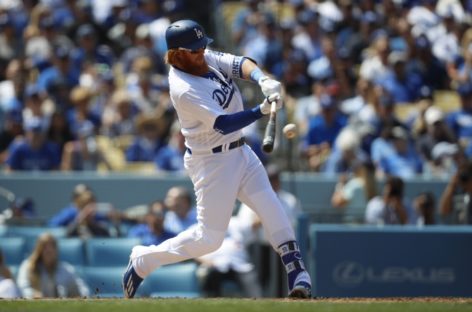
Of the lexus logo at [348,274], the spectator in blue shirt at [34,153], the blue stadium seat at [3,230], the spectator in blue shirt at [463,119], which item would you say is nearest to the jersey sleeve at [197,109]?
the lexus logo at [348,274]

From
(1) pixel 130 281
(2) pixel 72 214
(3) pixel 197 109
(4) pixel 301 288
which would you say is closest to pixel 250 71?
(3) pixel 197 109

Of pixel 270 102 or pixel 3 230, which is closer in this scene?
pixel 270 102

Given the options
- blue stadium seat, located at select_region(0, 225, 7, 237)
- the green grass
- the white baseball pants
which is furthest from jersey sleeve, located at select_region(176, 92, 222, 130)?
blue stadium seat, located at select_region(0, 225, 7, 237)

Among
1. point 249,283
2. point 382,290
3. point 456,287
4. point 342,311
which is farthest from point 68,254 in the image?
point 342,311

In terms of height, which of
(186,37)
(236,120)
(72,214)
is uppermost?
(186,37)

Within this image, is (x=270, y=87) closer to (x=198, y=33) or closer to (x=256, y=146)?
(x=198, y=33)

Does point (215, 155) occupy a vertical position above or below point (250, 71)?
below

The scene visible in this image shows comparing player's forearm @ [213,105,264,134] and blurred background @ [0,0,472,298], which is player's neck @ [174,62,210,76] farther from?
blurred background @ [0,0,472,298]

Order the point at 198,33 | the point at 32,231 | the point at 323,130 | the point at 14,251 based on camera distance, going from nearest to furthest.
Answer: the point at 198,33 < the point at 14,251 < the point at 32,231 < the point at 323,130
